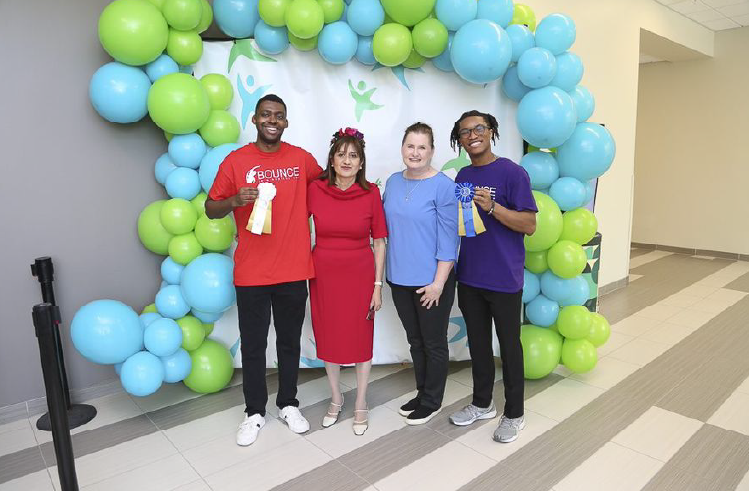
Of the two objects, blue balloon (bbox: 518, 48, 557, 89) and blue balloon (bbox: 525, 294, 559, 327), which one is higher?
blue balloon (bbox: 518, 48, 557, 89)

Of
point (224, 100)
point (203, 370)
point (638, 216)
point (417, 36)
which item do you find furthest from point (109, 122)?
point (638, 216)

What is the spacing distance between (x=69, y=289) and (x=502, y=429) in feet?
7.68

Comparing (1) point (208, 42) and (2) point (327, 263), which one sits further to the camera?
(1) point (208, 42)

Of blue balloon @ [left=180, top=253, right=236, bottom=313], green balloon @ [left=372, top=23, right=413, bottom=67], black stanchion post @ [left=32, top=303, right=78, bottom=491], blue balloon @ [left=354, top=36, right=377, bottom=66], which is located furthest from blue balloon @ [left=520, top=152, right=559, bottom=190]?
black stanchion post @ [left=32, top=303, right=78, bottom=491]

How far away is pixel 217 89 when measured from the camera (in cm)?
273

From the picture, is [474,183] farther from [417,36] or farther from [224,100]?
[224,100]

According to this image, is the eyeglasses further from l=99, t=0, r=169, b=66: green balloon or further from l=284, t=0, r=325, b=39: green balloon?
l=99, t=0, r=169, b=66: green balloon

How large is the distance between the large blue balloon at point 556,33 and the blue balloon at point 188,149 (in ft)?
5.93

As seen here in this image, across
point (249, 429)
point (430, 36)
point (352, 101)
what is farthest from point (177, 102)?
point (249, 429)

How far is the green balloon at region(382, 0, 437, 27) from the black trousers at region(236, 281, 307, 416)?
1.38 m

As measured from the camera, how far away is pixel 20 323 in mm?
2766

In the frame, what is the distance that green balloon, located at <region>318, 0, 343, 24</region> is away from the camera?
2.63 meters

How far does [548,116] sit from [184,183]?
1.82 metres

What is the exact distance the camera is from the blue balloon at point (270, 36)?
2.75 m
